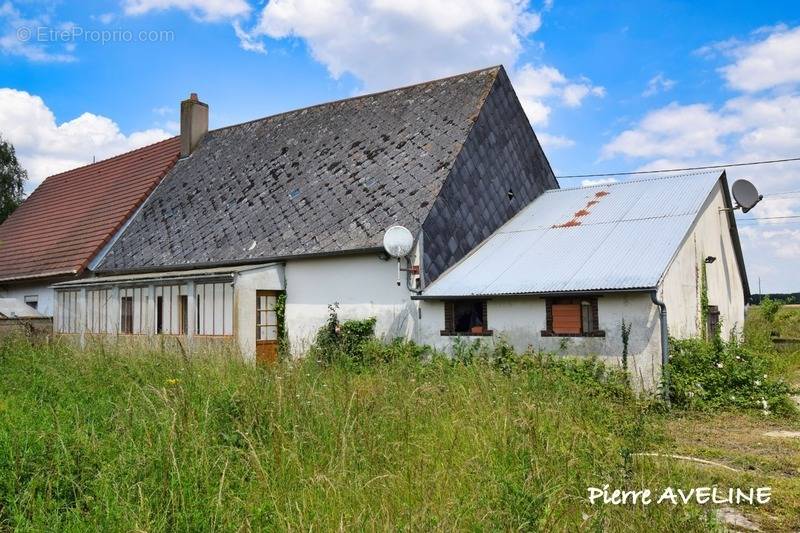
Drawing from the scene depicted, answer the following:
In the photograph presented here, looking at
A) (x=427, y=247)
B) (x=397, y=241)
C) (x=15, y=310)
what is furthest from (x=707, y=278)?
(x=15, y=310)

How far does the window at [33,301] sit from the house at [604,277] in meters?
14.5

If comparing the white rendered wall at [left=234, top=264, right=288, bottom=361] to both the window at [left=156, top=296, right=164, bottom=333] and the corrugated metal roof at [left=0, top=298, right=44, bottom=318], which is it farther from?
the corrugated metal roof at [left=0, top=298, right=44, bottom=318]

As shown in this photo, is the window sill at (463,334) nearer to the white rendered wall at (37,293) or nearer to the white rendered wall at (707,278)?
the white rendered wall at (707,278)

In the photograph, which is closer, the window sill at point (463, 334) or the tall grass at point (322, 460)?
the tall grass at point (322, 460)

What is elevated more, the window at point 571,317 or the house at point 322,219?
the house at point 322,219

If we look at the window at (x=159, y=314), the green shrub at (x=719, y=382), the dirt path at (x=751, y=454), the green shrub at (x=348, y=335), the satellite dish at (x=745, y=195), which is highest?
the satellite dish at (x=745, y=195)

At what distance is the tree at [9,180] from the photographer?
30.8 meters

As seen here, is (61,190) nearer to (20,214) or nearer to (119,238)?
(20,214)

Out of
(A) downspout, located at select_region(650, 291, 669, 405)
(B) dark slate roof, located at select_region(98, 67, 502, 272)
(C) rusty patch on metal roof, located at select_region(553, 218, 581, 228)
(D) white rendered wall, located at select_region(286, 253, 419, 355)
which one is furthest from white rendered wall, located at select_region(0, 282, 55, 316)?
(A) downspout, located at select_region(650, 291, 669, 405)

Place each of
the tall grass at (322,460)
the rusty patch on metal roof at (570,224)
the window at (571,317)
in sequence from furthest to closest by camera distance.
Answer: the rusty patch on metal roof at (570,224) < the window at (571,317) < the tall grass at (322,460)

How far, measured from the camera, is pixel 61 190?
25.2 meters

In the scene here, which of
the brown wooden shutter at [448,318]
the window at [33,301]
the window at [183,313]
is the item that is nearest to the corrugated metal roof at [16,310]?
the window at [33,301]

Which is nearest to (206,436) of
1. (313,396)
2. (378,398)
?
(313,396)

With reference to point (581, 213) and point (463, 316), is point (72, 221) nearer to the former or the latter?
point (463, 316)
